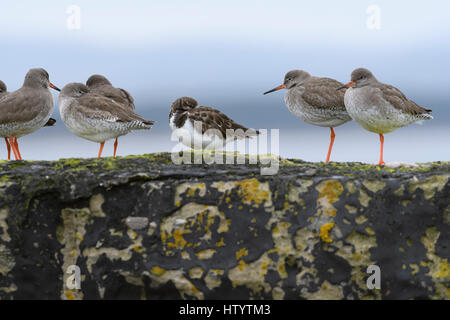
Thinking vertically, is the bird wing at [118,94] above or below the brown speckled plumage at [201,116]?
above

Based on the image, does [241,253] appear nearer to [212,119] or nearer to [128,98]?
[212,119]

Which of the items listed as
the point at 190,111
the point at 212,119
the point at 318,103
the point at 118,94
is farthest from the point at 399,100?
the point at 118,94

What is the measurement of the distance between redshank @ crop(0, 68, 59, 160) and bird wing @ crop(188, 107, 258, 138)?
8.54ft

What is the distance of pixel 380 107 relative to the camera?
28.8 feet

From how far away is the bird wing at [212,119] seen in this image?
31.3 feet

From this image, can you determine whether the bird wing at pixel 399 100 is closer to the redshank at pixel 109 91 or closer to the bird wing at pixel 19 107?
the redshank at pixel 109 91

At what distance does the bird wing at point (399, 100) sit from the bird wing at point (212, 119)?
248 cm

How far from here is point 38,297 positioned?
20.3 feet

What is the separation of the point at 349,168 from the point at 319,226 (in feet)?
3.85

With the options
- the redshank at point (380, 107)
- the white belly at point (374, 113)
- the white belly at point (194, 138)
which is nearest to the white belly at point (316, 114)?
the redshank at point (380, 107)

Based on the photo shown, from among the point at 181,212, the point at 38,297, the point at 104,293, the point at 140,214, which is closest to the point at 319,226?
the point at 181,212

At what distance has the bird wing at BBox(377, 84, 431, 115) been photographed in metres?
8.97

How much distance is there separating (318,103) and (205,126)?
2.22 m

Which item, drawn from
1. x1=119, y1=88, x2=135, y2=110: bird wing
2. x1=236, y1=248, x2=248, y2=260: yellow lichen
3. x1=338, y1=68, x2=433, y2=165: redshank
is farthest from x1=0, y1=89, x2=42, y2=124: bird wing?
x1=338, y1=68, x2=433, y2=165: redshank
